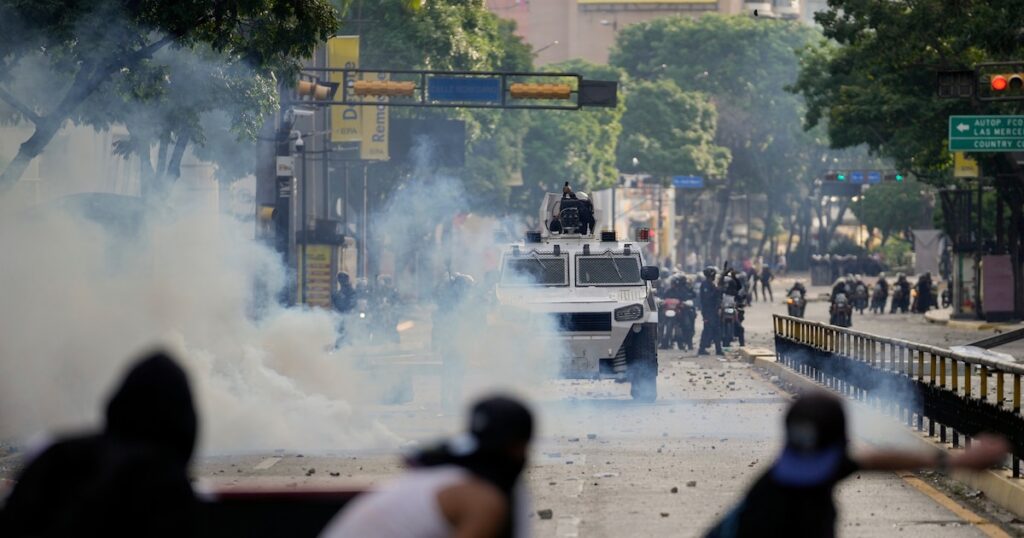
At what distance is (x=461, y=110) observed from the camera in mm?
59281

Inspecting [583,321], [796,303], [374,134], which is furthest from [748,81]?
[583,321]

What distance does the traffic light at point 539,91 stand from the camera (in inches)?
1342

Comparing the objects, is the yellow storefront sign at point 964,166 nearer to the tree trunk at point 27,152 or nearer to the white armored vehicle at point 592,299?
the white armored vehicle at point 592,299

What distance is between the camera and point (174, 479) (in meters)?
4.57

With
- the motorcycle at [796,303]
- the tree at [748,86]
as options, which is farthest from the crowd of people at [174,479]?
the tree at [748,86]

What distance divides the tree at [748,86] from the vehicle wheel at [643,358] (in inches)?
3573

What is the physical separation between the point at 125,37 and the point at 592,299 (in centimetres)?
680

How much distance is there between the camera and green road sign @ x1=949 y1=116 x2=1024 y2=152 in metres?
35.6

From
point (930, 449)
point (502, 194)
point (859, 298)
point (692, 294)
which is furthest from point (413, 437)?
point (502, 194)

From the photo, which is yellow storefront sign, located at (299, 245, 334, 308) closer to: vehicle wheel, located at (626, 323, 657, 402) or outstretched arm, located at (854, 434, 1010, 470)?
vehicle wheel, located at (626, 323, 657, 402)

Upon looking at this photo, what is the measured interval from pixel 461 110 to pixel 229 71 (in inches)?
1341

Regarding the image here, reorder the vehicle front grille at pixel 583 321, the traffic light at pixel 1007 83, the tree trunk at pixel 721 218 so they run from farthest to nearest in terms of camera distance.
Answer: the tree trunk at pixel 721 218, the traffic light at pixel 1007 83, the vehicle front grille at pixel 583 321

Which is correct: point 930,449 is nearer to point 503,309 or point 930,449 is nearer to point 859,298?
point 503,309

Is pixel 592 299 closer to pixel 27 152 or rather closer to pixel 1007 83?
pixel 27 152
